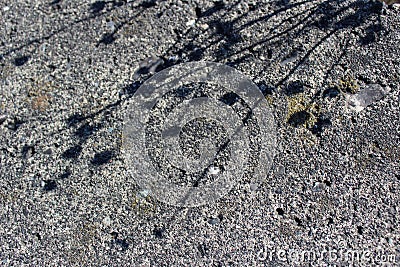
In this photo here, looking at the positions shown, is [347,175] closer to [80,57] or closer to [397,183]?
[397,183]

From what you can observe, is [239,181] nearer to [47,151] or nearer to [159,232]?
[159,232]

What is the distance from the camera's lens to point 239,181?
11.1 feet

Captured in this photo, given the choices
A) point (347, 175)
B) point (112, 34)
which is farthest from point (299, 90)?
point (112, 34)

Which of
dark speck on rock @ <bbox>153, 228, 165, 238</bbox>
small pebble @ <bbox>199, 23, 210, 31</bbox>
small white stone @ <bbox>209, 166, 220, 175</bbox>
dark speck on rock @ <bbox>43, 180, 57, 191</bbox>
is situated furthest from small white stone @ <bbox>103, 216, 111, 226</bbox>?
small pebble @ <bbox>199, 23, 210, 31</bbox>

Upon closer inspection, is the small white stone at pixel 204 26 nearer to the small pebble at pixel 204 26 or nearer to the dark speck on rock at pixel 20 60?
the small pebble at pixel 204 26

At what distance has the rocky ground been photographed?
330 centimetres

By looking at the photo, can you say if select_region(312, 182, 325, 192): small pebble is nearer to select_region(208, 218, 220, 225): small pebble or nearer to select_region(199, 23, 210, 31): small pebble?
select_region(208, 218, 220, 225): small pebble

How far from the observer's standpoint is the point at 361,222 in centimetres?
326

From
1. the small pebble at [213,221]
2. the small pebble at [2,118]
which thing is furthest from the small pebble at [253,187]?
the small pebble at [2,118]

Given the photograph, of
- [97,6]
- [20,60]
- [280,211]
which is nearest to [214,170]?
[280,211]

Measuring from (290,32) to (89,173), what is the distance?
5.85 feet

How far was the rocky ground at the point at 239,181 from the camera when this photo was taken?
130 inches

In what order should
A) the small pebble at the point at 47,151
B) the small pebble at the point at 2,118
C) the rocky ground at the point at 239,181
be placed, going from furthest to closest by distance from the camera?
the small pebble at the point at 2,118 < the small pebble at the point at 47,151 < the rocky ground at the point at 239,181

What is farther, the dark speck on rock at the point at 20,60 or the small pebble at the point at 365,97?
the dark speck on rock at the point at 20,60
